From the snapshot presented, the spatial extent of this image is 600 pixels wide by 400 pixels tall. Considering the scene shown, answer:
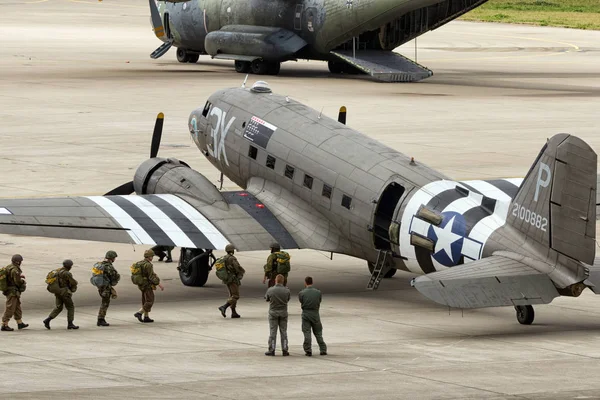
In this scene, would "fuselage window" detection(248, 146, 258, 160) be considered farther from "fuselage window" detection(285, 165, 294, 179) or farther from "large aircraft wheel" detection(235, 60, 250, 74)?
"large aircraft wheel" detection(235, 60, 250, 74)

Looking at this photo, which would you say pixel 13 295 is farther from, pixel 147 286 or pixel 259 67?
pixel 259 67

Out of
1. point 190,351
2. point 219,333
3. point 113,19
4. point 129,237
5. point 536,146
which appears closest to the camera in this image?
point 190,351

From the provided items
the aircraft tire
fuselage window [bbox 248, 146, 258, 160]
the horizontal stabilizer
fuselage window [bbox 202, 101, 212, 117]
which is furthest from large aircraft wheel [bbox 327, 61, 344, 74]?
fuselage window [bbox 248, 146, 258, 160]

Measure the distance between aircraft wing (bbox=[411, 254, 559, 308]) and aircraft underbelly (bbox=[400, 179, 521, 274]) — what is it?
49.3 inches

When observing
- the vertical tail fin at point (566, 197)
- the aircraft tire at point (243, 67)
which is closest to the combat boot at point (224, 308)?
the vertical tail fin at point (566, 197)

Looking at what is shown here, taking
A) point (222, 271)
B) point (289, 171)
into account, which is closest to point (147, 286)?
point (222, 271)

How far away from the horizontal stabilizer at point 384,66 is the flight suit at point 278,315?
1900 inches

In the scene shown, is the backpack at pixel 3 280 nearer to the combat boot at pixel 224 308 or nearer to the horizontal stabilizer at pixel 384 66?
the combat boot at pixel 224 308

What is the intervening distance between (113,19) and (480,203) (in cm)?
10026

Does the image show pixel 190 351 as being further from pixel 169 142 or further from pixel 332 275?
pixel 169 142

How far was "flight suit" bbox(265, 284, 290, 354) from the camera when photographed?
73.5ft

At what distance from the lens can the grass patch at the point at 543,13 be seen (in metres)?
128

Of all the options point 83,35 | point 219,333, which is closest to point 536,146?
point 219,333

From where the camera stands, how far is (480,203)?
2597 cm
